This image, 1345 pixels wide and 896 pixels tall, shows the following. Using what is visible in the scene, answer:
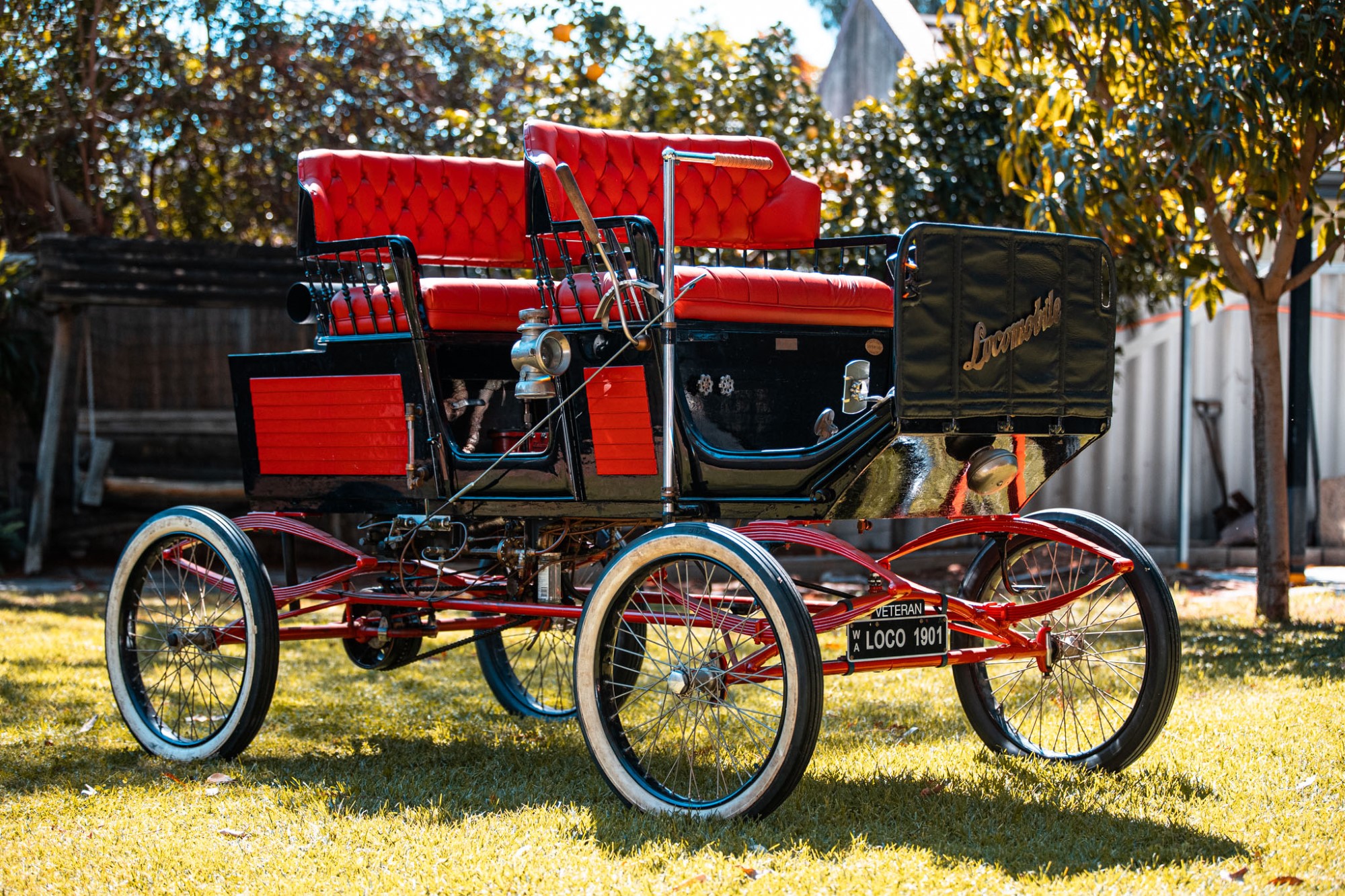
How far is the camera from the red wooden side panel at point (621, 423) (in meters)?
3.98

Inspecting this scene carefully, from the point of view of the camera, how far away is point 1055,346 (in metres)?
3.79

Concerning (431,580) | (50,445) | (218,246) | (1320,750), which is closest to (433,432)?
(431,580)

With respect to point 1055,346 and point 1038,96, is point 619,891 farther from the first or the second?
point 1038,96

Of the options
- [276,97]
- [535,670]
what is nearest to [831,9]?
[276,97]

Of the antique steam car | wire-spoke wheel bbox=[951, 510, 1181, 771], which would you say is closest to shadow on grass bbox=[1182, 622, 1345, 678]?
the antique steam car

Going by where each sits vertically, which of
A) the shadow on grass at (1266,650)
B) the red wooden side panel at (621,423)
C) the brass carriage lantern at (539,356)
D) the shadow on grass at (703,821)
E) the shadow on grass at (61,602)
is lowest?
the shadow on grass at (1266,650)

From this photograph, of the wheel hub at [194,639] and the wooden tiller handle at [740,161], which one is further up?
the wooden tiller handle at [740,161]

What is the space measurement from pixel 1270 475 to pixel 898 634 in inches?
176

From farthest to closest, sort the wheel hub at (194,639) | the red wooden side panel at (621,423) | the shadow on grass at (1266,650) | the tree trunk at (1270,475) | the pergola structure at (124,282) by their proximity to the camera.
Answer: the pergola structure at (124,282) < the tree trunk at (1270,475) < the shadow on grass at (1266,650) < the wheel hub at (194,639) < the red wooden side panel at (621,423)

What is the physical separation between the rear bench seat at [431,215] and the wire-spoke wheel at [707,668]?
1.24 metres

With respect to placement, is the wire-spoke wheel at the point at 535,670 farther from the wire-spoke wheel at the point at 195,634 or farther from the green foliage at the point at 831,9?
the green foliage at the point at 831,9

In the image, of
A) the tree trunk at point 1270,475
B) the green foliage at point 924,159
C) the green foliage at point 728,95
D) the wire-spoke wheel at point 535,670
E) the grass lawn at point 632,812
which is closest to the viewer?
the grass lawn at point 632,812

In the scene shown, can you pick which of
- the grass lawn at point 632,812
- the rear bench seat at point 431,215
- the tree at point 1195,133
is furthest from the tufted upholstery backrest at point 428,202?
the tree at point 1195,133

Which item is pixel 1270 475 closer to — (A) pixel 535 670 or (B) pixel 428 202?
(A) pixel 535 670
